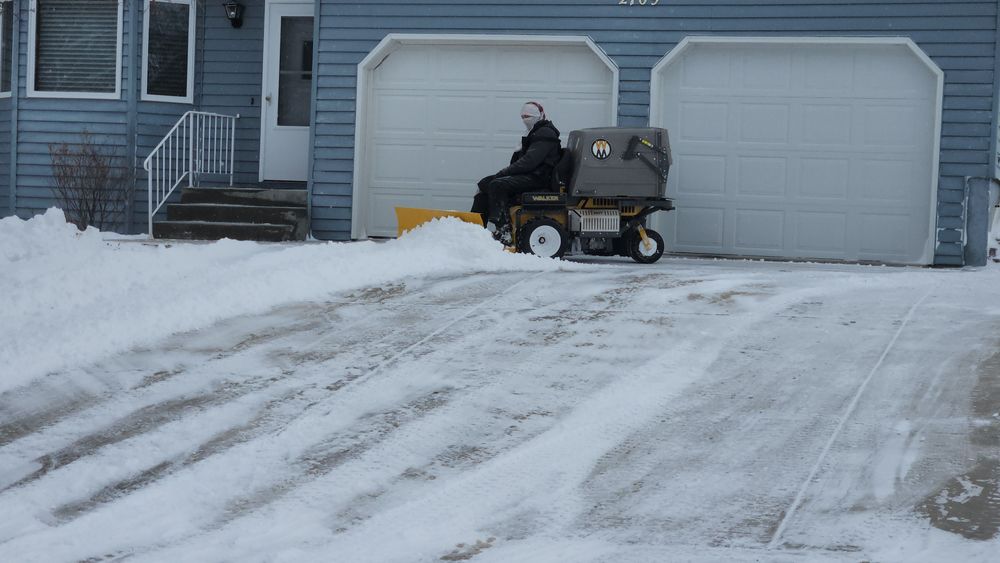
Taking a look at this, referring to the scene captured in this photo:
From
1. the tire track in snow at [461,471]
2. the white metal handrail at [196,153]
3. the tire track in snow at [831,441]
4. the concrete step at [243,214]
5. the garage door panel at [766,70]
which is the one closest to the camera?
the tire track in snow at [831,441]

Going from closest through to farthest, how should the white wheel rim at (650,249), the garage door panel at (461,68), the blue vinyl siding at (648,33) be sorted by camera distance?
1. the white wheel rim at (650,249)
2. the blue vinyl siding at (648,33)
3. the garage door panel at (461,68)

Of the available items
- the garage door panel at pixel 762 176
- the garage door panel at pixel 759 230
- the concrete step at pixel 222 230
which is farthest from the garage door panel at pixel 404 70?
the garage door panel at pixel 759 230

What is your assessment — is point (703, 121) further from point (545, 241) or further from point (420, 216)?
point (420, 216)

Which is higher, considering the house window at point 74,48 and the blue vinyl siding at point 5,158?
the house window at point 74,48

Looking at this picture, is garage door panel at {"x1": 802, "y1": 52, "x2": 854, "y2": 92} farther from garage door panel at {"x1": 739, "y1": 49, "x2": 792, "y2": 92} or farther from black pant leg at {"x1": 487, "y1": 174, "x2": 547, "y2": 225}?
black pant leg at {"x1": 487, "y1": 174, "x2": 547, "y2": 225}

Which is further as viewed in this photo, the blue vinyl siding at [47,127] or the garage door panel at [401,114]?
the blue vinyl siding at [47,127]

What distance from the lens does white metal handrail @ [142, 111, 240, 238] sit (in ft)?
45.2

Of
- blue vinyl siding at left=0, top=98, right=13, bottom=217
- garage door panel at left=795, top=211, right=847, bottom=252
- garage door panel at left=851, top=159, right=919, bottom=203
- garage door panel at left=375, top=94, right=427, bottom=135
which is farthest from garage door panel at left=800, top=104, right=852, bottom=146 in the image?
blue vinyl siding at left=0, top=98, right=13, bottom=217

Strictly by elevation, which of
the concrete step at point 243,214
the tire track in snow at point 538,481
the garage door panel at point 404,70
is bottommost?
the tire track in snow at point 538,481

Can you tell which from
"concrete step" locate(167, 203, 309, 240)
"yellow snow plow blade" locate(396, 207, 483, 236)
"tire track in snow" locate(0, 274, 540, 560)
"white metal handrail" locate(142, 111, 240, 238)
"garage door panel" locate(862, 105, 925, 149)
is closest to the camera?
"tire track in snow" locate(0, 274, 540, 560)

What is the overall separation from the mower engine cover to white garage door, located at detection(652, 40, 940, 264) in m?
1.87

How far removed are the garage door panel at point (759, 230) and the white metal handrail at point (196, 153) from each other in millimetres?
5754

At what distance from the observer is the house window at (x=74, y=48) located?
46.1 feet

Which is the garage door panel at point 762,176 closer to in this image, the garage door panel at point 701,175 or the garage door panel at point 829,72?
the garage door panel at point 701,175
